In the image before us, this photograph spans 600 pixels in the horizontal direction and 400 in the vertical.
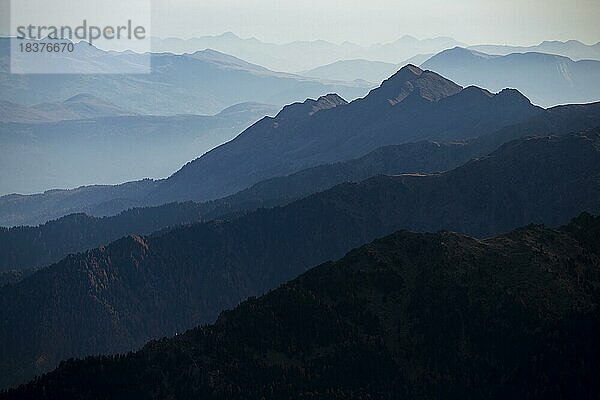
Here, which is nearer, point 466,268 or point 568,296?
point 568,296

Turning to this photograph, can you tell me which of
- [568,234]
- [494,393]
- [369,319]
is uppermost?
[568,234]

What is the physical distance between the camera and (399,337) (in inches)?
5699

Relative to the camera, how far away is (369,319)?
146375 millimetres

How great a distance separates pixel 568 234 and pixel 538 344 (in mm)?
40609

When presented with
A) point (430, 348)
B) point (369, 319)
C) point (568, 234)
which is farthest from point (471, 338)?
point (568, 234)

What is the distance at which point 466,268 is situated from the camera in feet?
506

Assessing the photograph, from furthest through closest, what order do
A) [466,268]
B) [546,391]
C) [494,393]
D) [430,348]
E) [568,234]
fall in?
[568,234], [466,268], [430,348], [494,393], [546,391]

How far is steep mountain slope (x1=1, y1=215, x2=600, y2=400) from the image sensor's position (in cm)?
13062

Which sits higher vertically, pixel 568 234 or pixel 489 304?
pixel 568 234

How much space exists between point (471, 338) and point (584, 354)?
2203cm

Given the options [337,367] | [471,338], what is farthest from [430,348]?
[337,367]

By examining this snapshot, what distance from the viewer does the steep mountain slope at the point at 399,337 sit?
130625 millimetres

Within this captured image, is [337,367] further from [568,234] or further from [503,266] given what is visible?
[568,234]

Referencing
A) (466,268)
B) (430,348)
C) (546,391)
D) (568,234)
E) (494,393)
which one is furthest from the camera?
(568,234)
